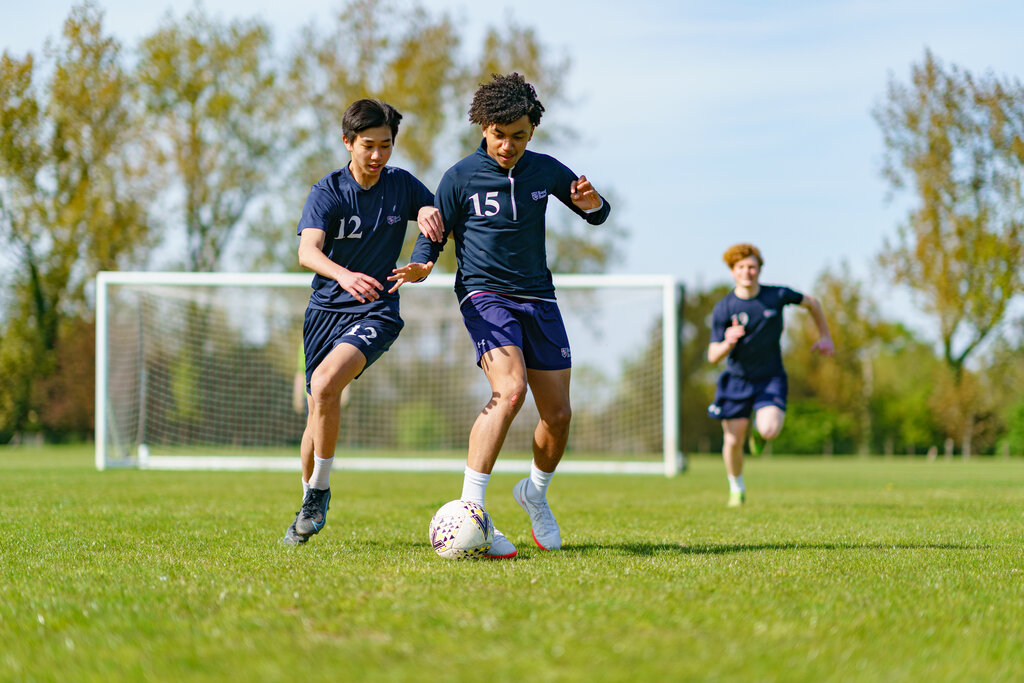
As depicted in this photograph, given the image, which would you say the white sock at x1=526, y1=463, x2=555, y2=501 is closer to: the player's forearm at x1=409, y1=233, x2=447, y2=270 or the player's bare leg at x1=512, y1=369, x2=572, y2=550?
the player's bare leg at x1=512, y1=369, x2=572, y2=550

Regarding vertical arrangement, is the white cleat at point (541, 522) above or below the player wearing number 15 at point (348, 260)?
below

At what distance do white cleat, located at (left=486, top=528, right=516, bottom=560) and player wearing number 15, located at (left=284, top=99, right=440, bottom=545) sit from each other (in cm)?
114

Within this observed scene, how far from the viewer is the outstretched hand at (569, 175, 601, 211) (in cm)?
525

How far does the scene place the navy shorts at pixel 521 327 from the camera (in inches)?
199

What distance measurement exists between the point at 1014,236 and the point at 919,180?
3.67 m

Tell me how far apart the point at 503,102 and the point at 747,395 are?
491cm

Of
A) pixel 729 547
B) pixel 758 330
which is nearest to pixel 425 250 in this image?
pixel 729 547

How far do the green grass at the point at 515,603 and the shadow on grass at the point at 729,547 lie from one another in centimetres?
3

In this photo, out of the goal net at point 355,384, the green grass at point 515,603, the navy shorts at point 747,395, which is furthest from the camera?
the goal net at point 355,384

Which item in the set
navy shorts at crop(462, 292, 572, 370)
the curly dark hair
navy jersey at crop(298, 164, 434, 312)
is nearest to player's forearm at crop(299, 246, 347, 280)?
navy jersey at crop(298, 164, 434, 312)

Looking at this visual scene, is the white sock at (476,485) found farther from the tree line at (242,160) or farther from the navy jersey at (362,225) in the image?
the tree line at (242,160)

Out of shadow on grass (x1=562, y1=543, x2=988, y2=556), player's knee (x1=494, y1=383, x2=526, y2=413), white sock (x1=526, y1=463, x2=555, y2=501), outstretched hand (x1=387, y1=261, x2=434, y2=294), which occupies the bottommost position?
shadow on grass (x1=562, y1=543, x2=988, y2=556)

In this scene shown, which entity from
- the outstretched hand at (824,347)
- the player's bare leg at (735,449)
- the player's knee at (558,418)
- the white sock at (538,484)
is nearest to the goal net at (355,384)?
the player's bare leg at (735,449)

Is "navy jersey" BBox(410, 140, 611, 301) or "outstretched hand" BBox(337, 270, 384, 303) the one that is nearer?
"outstretched hand" BBox(337, 270, 384, 303)
